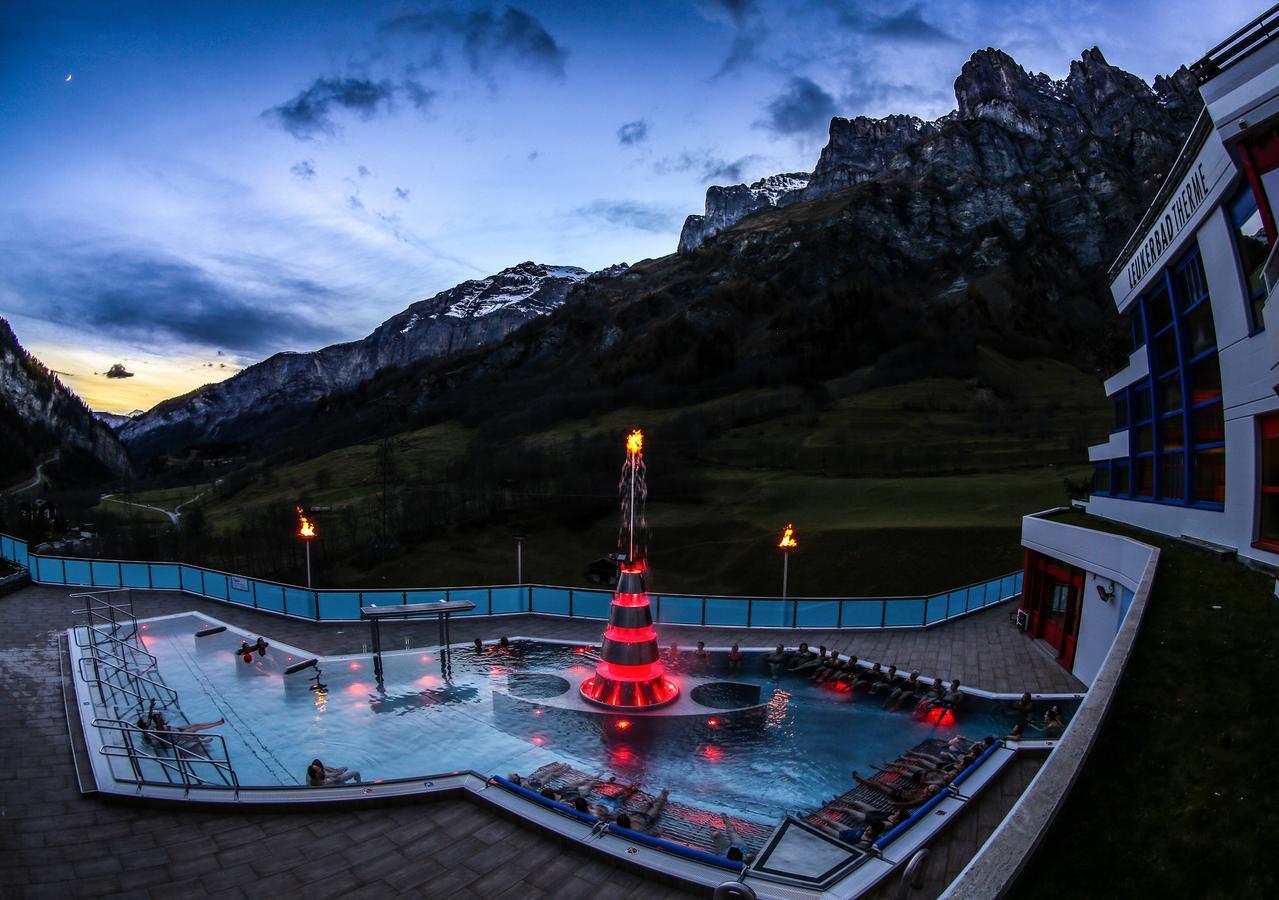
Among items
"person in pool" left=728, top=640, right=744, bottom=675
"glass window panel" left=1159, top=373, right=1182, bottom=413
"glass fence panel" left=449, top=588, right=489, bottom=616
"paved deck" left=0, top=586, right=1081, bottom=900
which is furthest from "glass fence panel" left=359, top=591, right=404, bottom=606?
"glass window panel" left=1159, top=373, right=1182, bottom=413

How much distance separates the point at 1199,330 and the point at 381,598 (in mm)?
29012

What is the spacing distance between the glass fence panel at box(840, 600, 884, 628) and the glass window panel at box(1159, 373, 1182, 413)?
11.5 meters

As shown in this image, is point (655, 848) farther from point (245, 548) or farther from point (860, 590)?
point (245, 548)

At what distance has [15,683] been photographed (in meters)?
17.7

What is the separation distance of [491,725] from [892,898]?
40.3 ft

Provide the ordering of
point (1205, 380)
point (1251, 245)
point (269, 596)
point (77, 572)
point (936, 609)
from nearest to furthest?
point (1251, 245), point (1205, 380), point (936, 609), point (269, 596), point (77, 572)

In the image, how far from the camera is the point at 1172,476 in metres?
22.3

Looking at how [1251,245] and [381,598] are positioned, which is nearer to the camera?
[1251,245]

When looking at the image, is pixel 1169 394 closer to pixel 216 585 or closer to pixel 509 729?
pixel 509 729

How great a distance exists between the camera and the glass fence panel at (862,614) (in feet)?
87.8

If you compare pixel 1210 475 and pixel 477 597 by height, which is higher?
pixel 1210 475

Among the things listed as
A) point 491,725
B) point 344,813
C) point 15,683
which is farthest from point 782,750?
point 15,683

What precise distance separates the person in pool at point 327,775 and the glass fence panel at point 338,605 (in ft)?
38.5

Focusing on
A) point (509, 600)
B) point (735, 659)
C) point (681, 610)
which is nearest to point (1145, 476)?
point (735, 659)
